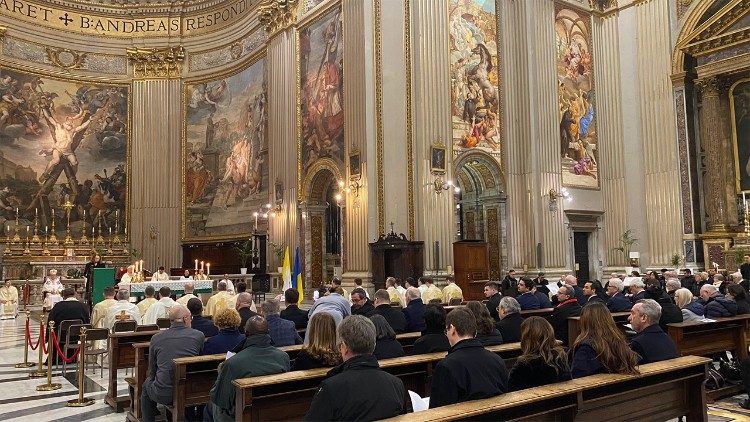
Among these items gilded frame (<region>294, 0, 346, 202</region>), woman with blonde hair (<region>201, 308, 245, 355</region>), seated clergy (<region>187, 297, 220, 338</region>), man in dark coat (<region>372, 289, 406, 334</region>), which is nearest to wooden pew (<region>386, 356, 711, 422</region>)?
woman with blonde hair (<region>201, 308, 245, 355</region>)

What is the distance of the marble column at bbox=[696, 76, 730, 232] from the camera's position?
19.6 m

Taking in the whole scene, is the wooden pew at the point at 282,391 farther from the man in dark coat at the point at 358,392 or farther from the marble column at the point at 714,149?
the marble column at the point at 714,149

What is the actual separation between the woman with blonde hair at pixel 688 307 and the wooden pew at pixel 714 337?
9.0 inches

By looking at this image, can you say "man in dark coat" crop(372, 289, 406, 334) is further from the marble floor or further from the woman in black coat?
the marble floor

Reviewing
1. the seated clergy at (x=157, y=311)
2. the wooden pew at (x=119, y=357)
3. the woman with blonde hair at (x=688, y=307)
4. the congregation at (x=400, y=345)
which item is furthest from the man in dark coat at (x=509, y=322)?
the seated clergy at (x=157, y=311)

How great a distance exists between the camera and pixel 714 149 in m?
19.8

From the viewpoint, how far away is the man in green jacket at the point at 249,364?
4.48 meters

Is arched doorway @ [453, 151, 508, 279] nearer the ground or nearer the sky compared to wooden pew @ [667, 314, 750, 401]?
nearer the sky

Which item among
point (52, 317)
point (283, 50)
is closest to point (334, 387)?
point (52, 317)

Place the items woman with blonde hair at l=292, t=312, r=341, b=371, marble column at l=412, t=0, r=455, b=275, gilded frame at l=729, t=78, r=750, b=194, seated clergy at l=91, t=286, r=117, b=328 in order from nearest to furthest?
woman with blonde hair at l=292, t=312, r=341, b=371 < seated clergy at l=91, t=286, r=117, b=328 < marble column at l=412, t=0, r=455, b=275 < gilded frame at l=729, t=78, r=750, b=194

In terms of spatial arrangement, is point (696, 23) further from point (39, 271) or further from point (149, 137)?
point (39, 271)

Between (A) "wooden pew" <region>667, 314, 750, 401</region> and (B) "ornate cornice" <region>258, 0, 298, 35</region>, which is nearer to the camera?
(A) "wooden pew" <region>667, 314, 750, 401</region>

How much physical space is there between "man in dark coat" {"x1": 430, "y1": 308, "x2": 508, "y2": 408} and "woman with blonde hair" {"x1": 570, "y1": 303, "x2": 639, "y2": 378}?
92 cm

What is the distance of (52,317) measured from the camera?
A: 10.3 meters
